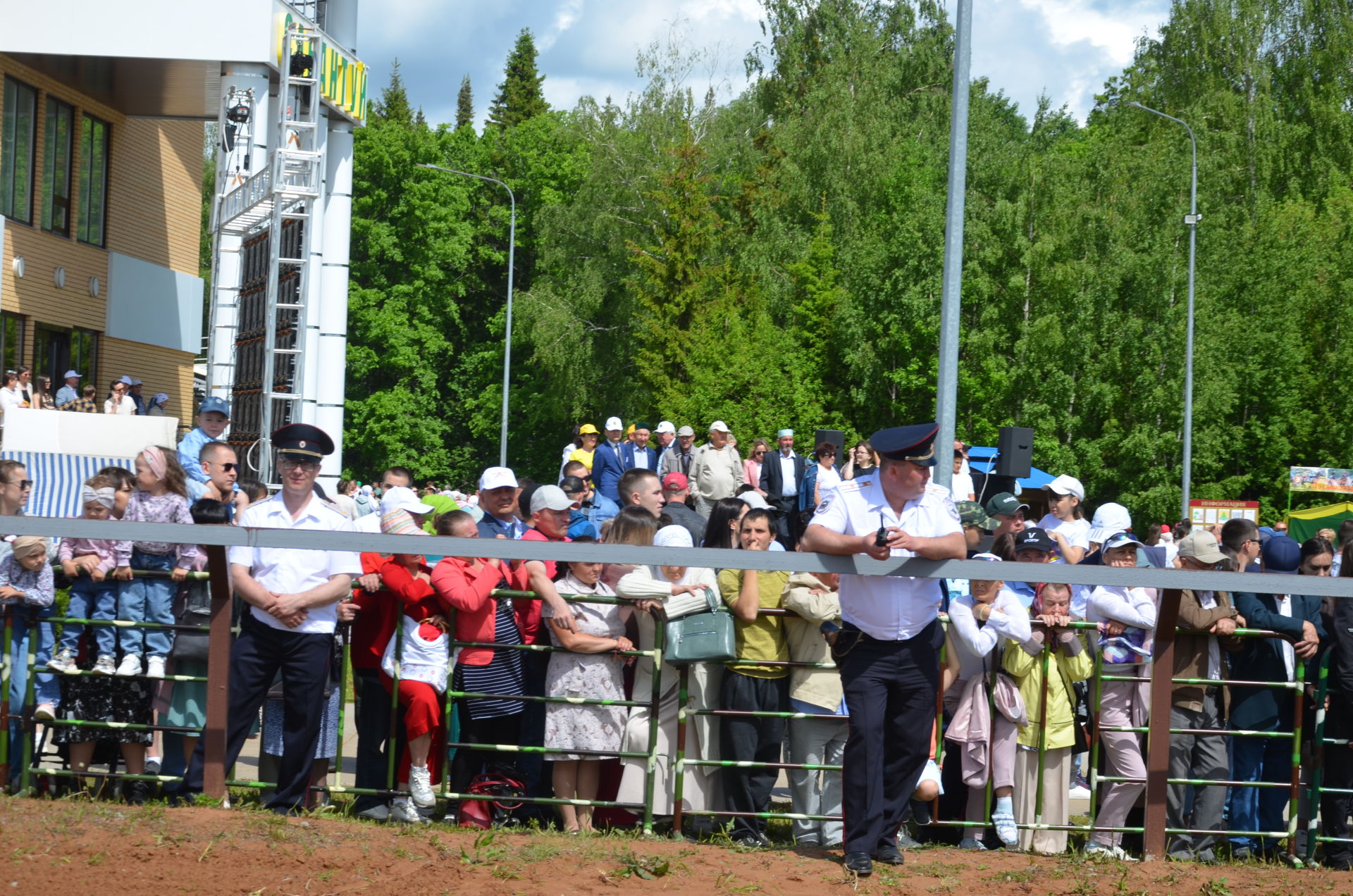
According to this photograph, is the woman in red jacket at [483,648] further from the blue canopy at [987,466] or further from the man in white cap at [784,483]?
the blue canopy at [987,466]

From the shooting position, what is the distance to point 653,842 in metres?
6.65

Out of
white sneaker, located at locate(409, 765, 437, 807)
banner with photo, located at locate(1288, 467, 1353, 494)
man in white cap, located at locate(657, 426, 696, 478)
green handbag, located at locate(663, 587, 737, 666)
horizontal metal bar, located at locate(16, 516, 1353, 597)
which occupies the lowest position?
white sneaker, located at locate(409, 765, 437, 807)

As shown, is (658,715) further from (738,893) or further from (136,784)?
(136,784)

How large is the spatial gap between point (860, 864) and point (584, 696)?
1.61 m

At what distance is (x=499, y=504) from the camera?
855 centimetres

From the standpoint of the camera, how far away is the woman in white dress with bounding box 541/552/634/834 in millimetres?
6996

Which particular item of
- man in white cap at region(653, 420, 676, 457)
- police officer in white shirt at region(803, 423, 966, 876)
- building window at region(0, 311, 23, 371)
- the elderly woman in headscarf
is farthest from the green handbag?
building window at region(0, 311, 23, 371)

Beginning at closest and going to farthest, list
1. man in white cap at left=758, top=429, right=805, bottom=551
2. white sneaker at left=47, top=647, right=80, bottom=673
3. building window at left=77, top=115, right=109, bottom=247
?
1. white sneaker at left=47, top=647, right=80, bottom=673
2. man in white cap at left=758, top=429, right=805, bottom=551
3. building window at left=77, top=115, right=109, bottom=247

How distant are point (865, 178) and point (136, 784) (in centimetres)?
3657

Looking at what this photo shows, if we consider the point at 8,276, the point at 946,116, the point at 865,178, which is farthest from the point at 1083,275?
the point at 8,276

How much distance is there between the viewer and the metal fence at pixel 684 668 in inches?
241

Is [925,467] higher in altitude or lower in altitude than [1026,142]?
lower

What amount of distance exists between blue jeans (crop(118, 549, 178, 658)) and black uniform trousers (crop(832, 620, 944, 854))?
3.35 m

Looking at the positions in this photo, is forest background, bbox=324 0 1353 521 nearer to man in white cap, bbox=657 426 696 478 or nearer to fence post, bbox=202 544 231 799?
man in white cap, bbox=657 426 696 478
